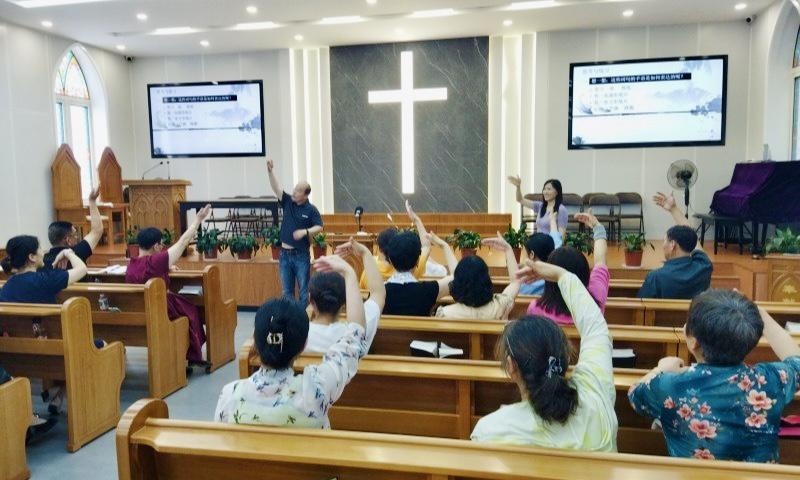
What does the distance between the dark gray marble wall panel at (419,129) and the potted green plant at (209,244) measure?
389cm

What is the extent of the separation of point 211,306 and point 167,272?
43 centimetres

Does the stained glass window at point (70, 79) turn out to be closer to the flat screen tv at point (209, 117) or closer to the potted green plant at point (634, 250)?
the flat screen tv at point (209, 117)

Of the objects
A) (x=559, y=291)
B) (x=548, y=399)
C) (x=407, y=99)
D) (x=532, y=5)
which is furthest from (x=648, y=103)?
(x=548, y=399)

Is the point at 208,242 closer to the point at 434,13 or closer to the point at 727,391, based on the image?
the point at 434,13

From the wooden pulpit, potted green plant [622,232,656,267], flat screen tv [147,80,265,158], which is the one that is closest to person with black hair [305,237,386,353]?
potted green plant [622,232,656,267]

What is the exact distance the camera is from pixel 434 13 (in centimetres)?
794

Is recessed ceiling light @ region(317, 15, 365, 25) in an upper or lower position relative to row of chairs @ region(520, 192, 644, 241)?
upper

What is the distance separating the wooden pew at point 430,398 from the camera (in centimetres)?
192

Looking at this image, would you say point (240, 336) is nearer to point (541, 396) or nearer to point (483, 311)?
point (483, 311)

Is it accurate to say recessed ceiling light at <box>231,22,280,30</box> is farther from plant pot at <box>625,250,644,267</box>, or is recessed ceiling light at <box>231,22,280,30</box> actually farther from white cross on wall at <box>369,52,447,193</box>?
plant pot at <box>625,250,644,267</box>

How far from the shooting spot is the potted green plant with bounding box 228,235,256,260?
20.4 feet

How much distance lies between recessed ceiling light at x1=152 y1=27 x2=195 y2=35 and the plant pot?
683cm

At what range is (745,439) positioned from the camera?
4.71ft

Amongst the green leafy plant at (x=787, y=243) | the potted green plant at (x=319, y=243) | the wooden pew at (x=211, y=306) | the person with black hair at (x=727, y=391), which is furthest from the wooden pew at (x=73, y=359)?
the green leafy plant at (x=787, y=243)
